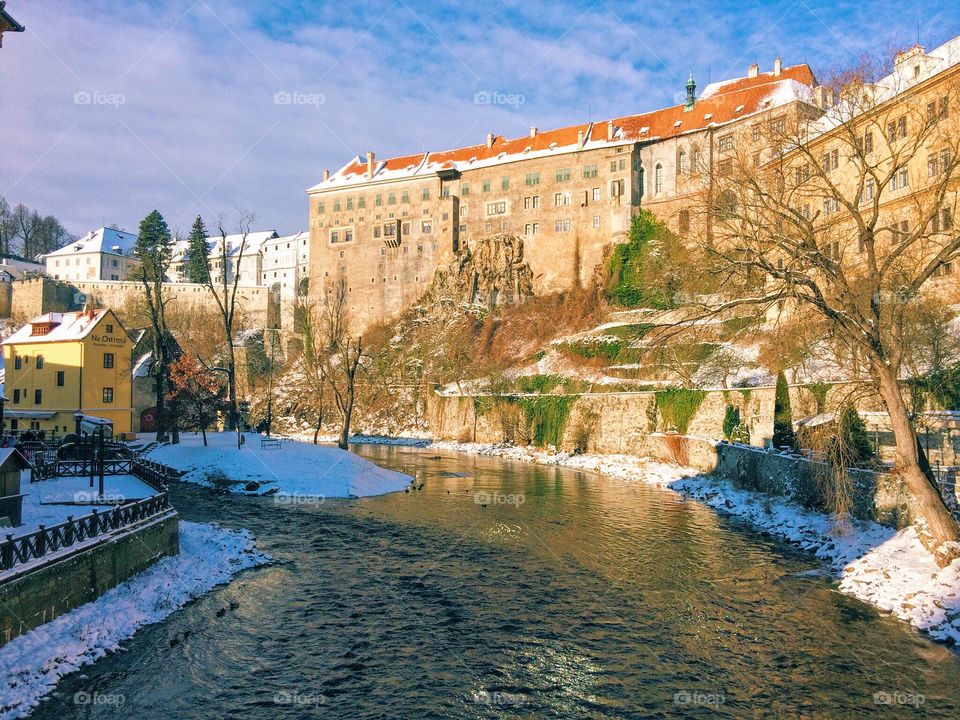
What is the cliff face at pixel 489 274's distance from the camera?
3223 inches

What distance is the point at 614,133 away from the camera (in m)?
78.9

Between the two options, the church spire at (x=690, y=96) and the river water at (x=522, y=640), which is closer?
the river water at (x=522, y=640)

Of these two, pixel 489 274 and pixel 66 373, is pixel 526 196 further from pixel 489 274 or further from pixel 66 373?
pixel 66 373

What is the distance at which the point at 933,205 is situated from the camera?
16125 millimetres

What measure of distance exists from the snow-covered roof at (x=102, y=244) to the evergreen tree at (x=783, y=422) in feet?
373

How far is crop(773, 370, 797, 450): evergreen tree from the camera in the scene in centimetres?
2911

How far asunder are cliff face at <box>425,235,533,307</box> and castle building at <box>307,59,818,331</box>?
138 centimetres

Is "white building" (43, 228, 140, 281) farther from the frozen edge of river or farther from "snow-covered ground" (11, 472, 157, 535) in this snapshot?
the frozen edge of river

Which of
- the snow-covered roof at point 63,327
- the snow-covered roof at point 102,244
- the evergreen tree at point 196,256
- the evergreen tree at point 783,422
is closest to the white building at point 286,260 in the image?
the evergreen tree at point 196,256

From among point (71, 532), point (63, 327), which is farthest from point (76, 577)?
point (63, 327)

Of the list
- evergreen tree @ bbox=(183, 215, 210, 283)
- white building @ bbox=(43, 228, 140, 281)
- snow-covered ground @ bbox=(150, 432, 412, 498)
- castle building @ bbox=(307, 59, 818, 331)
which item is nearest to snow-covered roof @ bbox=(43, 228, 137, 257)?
white building @ bbox=(43, 228, 140, 281)

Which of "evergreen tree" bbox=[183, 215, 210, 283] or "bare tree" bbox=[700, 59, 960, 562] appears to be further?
"evergreen tree" bbox=[183, 215, 210, 283]

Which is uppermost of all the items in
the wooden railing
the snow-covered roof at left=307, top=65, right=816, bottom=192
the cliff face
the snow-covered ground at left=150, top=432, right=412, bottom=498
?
the snow-covered roof at left=307, top=65, right=816, bottom=192

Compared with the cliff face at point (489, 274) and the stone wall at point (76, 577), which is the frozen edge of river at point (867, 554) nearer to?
the stone wall at point (76, 577)
